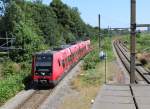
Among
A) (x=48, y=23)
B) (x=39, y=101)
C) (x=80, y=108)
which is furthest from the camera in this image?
(x=48, y=23)

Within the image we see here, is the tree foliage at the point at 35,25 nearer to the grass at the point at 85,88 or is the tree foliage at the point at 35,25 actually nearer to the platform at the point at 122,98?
the grass at the point at 85,88

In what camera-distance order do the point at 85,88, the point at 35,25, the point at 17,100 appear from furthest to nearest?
the point at 35,25
the point at 85,88
the point at 17,100

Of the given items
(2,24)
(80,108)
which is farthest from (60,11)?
(80,108)

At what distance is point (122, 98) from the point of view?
1997 cm

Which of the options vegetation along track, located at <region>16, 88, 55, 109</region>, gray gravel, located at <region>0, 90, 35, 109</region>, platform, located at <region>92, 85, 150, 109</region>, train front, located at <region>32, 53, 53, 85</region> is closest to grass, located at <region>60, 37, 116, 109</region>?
vegetation along track, located at <region>16, 88, 55, 109</region>

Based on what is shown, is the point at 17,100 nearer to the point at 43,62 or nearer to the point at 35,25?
the point at 43,62

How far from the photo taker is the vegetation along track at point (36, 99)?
25303 millimetres

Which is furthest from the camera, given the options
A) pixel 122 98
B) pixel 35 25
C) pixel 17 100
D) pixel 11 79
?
pixel 35 25

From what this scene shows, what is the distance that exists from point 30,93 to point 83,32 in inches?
3385

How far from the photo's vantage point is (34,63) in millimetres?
31938

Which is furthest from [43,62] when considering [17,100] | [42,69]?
[17,100]

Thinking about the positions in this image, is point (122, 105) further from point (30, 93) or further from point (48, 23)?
point (48, 23)

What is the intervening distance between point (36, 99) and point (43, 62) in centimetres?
470

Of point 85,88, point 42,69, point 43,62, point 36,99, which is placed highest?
point 43,62
